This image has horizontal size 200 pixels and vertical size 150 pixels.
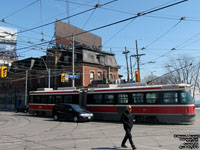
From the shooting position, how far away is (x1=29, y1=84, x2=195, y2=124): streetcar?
52.5 ft

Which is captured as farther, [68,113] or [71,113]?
[68,113]

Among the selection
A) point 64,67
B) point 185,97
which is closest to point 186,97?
point 185,97

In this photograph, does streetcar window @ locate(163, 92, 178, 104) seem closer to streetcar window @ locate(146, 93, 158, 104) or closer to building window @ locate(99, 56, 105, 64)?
streetcar window @ locate(146, 93, 158, 104)

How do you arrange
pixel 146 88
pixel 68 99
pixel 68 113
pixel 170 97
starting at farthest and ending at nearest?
pixel 68 99 < pixel 68 113 < pixel 146 88 < pixel 170 97

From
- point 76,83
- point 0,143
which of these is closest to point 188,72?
point 76,83

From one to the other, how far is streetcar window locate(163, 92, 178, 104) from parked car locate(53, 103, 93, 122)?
20.9 feet

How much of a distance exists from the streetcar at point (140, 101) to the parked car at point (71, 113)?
168cm

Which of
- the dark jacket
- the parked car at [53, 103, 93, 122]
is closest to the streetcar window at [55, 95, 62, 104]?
the parked car at [53, 103, 93, 122]

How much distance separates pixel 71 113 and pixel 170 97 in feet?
27.2

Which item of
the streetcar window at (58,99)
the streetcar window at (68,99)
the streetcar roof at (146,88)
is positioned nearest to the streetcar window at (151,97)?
the streetcar roof at (146,88)

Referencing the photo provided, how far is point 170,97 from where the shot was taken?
649 inches

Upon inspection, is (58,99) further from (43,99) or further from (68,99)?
(43,99)

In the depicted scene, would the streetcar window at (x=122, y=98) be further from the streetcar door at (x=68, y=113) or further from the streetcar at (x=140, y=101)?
the streetcar door at (x=68, y=113)

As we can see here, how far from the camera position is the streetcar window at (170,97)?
1626 cm
